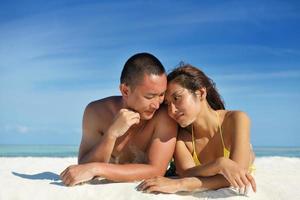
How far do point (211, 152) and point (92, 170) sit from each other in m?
1.67

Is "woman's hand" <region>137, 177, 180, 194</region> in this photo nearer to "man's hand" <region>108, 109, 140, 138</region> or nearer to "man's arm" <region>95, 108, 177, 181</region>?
"man's arm" <region>95, 108, 177, 181</region>

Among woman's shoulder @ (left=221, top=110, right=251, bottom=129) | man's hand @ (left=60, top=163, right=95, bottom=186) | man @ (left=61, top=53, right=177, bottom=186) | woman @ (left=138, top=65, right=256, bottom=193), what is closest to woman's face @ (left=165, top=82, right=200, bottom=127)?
woman @ (left=138, top=65, right=256, bottom=193)

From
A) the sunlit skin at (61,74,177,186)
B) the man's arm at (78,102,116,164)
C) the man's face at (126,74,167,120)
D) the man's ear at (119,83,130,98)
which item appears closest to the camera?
the sunlit skin at (61,74,177,186)

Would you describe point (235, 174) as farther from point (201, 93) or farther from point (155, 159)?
point (201, 93)

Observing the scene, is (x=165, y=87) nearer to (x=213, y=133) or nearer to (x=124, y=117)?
(x=124, y=117)

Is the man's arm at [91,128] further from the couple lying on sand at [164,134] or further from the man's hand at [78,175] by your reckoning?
the man's hand at [78,175]

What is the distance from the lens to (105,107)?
5.40 metres

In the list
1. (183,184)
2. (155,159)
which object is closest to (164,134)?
(155,159)

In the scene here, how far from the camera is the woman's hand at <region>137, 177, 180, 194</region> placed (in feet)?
13.6

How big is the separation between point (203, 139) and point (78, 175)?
174cm

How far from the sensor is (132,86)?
4.84 m

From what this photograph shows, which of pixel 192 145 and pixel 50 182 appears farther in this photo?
pixel 192 145

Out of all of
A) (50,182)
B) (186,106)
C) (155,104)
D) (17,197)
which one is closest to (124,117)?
(155,104)

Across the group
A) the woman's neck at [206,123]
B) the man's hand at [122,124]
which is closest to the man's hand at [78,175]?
the man's hand at [122,124]
